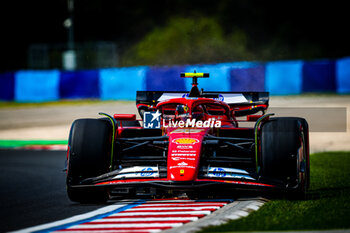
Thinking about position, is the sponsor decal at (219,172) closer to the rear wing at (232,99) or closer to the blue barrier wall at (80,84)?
the rear wing at (232,99)

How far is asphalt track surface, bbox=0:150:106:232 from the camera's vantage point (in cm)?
704

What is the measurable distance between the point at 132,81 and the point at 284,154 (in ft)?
79.0

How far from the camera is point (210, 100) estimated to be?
28.6ft

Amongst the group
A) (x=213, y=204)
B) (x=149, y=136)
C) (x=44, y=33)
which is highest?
(x=44, y=33)

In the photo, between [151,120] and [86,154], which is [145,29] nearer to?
[151,120]

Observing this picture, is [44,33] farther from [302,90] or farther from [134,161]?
[134,161]

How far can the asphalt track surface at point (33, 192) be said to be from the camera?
23.1ft

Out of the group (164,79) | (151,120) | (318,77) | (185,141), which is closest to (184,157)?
(185,141)

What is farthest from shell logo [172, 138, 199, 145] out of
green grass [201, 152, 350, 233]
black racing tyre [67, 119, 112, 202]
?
green grass [201, 152, 350, 233]

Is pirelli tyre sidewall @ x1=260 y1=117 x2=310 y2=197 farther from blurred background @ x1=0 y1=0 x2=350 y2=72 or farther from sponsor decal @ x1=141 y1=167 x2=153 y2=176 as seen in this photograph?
blurred background @ x1=0 y1=0 x2=350 y2=72

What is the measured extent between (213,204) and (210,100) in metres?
1.74

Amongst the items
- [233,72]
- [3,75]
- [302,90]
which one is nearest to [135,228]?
[233,72]

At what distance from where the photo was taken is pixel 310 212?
677cm

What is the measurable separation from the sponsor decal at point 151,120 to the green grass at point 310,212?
1870mm
